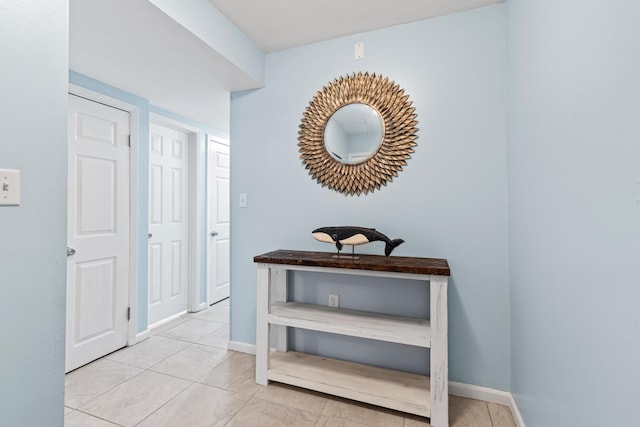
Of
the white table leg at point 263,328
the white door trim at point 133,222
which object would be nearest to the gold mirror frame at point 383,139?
the white table leg at point 263,328

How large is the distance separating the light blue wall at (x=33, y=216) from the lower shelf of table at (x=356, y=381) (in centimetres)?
116

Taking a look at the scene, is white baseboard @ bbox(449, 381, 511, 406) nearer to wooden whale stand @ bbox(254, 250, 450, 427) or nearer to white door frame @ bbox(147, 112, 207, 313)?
wooden whale stand @ bbox(254, 250, 450, 427)

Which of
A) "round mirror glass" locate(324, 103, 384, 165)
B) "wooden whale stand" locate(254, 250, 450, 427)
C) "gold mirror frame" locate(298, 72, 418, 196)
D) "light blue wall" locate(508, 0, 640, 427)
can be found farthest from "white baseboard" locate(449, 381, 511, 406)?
"round mirror glass" locate(324, 103, 384, 165)

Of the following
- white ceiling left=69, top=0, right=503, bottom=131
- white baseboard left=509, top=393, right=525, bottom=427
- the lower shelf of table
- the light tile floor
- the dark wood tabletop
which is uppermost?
white ceiling left=69, top=0, right=503, bottom=131

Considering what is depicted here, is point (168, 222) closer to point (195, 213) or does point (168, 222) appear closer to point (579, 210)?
point (195, 213)

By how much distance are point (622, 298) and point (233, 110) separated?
2492 mm

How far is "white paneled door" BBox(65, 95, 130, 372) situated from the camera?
7.06 feet

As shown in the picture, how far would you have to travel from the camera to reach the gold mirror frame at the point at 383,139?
1963mm

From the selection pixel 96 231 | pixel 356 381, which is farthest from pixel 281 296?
pixel 96 231

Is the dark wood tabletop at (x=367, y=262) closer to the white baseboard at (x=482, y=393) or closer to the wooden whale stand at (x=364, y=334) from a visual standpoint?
the wooden whale stand at (x=364, y=334)

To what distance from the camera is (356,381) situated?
1.82 metres

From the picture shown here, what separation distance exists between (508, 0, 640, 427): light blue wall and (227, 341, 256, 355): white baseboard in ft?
5.85

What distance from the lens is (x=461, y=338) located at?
187 cm

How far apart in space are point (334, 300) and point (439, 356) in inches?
31.1
